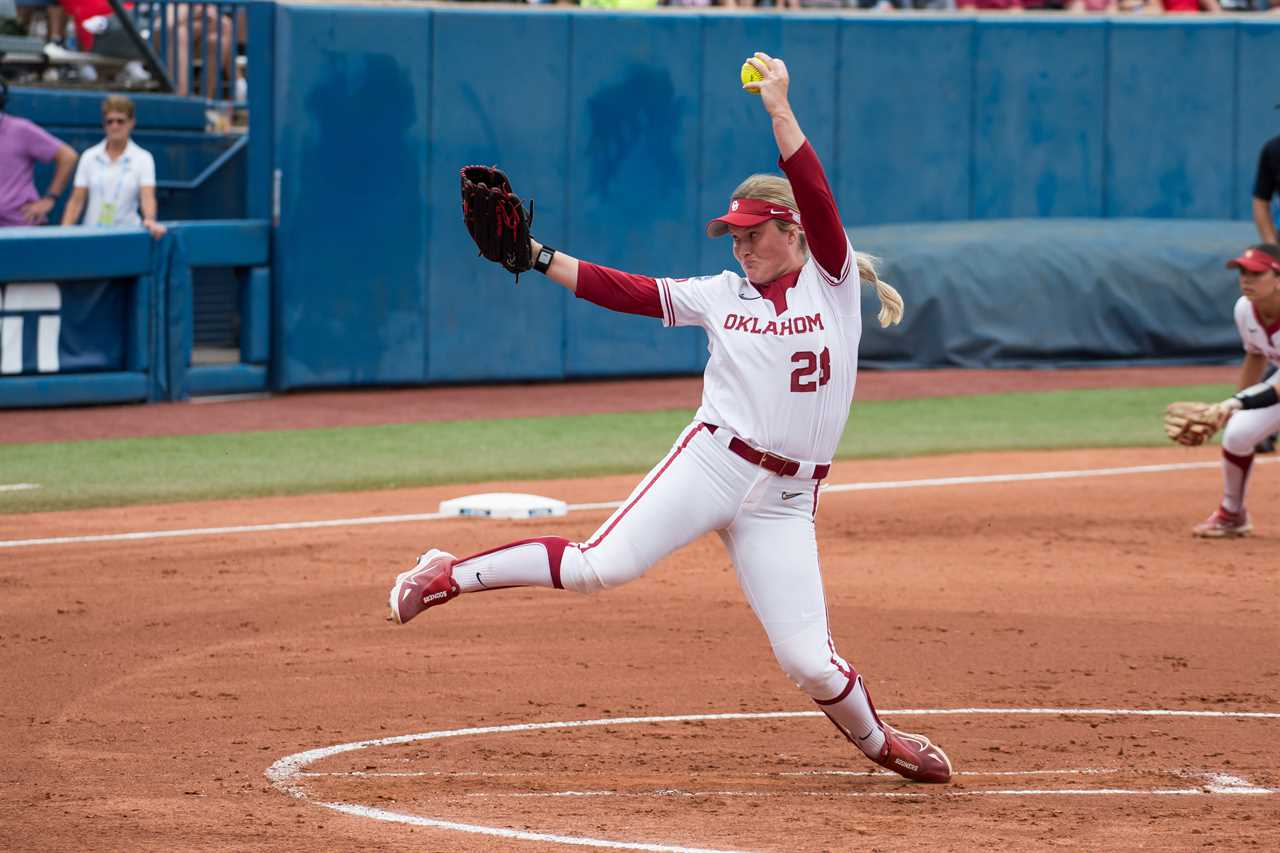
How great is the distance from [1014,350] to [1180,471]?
5.12 metres

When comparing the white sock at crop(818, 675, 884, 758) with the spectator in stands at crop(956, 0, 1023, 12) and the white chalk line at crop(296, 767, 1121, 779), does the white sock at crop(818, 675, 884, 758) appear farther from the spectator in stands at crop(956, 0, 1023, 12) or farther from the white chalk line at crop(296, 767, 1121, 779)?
the spectator in stands at crop(956, 0, 1023, 12)

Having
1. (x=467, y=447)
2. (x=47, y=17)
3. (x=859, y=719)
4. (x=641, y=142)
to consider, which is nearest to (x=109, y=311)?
(x=467, y=447)

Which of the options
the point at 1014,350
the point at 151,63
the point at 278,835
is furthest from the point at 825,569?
the point at 151,63

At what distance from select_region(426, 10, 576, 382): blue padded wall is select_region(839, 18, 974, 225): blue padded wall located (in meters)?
2.90

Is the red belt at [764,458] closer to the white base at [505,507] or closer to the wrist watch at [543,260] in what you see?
the wrist watch at [543,260]

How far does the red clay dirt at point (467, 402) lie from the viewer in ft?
44.4

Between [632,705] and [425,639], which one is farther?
[425,639]

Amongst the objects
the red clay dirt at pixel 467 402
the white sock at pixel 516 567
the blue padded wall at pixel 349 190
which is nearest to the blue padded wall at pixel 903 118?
the red clay dirt at pixel 467 402

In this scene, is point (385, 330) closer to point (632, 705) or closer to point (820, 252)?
point (632, 705)

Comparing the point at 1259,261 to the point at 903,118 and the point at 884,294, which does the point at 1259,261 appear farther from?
the point at 903,118

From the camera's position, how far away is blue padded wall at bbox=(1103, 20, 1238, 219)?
59.9 feet

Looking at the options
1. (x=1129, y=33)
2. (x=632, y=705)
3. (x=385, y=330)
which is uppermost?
(x=1129, y=33)

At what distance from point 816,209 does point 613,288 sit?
685 mm

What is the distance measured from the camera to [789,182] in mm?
5320
